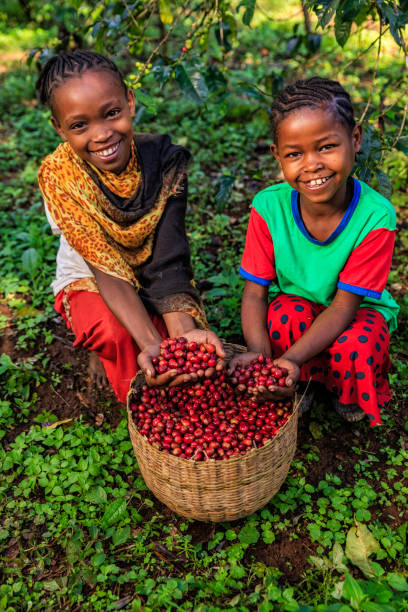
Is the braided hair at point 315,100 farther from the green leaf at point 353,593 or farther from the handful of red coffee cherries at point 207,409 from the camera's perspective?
the green leaf at point 353,593

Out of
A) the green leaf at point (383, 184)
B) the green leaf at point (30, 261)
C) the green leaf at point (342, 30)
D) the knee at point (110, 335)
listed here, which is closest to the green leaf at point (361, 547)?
the knee at point (110, 335)

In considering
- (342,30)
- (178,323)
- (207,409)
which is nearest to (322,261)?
(178,323)

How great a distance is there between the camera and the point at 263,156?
5.25m

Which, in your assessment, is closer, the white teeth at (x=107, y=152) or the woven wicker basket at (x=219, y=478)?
the woven wicker basket at (x=219, y=478)

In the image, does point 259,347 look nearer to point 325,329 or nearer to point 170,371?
point 325,329

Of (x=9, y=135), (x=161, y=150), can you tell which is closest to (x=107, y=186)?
(x=161, y=150)

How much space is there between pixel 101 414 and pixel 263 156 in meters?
3.24

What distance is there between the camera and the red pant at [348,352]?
2.52m

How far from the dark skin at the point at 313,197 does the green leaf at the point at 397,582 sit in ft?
2.55

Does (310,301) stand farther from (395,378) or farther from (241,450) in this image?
(241,450)

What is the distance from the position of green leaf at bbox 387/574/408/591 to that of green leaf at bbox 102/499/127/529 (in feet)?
3.67

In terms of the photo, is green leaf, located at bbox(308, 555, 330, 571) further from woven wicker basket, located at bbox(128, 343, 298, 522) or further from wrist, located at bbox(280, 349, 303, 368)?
wrist, located at bbox(280, 349, 303, 368)

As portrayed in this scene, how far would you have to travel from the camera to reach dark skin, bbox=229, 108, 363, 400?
7.32ft

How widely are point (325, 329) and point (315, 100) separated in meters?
1.00
